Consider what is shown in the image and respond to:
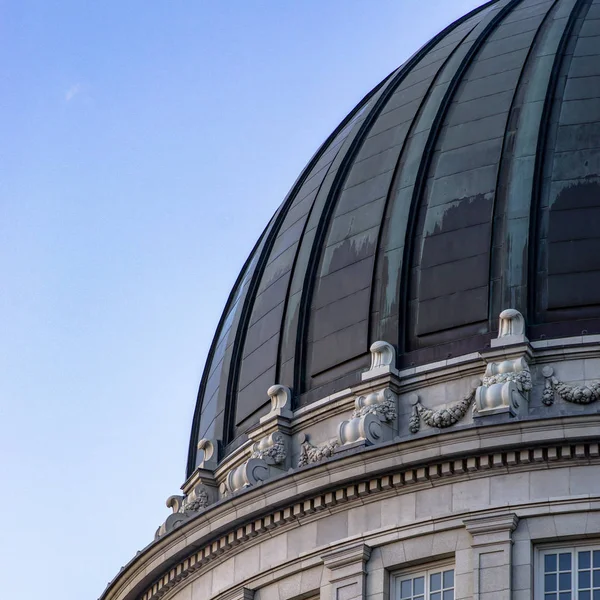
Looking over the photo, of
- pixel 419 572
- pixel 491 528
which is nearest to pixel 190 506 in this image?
pixel 419 572

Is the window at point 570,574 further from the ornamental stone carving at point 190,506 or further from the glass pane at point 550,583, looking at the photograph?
the ornamental stone carving at point 190,506

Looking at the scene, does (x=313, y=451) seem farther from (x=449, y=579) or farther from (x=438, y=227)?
(x=438, y=227)

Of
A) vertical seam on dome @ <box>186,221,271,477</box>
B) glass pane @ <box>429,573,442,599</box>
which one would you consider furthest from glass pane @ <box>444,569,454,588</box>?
vertical seam on dome @ <box>186,221,271,477</box>

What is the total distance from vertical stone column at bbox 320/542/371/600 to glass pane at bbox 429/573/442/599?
1.21 m

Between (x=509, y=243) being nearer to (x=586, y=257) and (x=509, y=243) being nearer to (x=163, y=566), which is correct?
(x=586, y=257)

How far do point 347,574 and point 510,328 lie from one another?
5.44 meters

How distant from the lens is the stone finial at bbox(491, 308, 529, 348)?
43562mm

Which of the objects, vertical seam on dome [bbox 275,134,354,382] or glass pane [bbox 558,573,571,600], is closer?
glass pane [bbox 558,573,571,600]

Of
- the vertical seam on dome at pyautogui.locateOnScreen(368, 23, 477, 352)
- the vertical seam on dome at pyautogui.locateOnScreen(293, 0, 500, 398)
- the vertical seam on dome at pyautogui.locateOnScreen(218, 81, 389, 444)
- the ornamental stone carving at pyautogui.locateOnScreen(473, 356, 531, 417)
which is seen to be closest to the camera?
the ornamental stone carving at pyautogui.locateOnScreen(473, 356, 531, 417)

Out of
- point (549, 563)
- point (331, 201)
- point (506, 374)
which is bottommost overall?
point (549, 563)

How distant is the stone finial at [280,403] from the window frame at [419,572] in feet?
16.9

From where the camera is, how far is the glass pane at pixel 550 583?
40.4 metres

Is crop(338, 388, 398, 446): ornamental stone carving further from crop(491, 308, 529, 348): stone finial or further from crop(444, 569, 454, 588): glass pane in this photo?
crop(444, 569, 454, 588): glass pane

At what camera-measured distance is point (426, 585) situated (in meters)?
41.7
